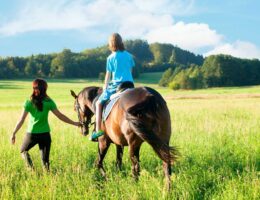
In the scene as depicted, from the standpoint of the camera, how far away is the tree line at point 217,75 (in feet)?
284

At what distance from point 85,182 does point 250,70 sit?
96.8 metres

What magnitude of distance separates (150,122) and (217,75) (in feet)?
286

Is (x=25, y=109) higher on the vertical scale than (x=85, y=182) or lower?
higher

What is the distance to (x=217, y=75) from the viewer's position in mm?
90375

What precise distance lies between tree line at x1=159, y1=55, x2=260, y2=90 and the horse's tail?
7921 centimetres

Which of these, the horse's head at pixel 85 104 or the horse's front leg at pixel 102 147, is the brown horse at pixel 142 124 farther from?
the horse's head at pixel 85 104

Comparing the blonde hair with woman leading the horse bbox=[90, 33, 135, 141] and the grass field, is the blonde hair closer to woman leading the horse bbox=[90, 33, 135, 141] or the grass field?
woman leading the horse bbox=[90, 33, 135, 141]

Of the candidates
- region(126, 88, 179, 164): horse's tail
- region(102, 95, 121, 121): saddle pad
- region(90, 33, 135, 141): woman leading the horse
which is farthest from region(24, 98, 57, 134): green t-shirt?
region(126, 88, 179, 164): horse's tail

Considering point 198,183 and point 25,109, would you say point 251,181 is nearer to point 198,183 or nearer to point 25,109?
point 198,183

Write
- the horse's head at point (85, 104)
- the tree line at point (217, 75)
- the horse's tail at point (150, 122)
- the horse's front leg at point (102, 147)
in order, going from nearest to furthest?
the horse's tail at point (150, 122)
the horse's front leg at point (102, 147)
the horse's head at point (85, 104)
the tree line at point (217, 75)

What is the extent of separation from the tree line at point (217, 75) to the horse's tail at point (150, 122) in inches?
3118

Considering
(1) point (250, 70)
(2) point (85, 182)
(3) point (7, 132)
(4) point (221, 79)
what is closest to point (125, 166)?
(2) point (85, 182)

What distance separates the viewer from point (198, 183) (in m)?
5.95

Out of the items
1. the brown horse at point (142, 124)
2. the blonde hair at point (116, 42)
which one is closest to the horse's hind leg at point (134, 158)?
the brown horse at point (142, 124)
